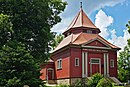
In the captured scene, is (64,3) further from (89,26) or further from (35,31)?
(89,26)

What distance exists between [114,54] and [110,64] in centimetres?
165

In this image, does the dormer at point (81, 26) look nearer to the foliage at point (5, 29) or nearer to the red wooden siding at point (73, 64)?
the red wooden siding at point (73, 64)

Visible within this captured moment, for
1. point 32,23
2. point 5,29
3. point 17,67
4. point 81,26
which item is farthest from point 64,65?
point 17,67

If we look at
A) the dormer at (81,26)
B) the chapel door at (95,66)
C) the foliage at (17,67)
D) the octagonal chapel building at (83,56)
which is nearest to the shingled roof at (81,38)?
the octagonal chapel building at (83,56)

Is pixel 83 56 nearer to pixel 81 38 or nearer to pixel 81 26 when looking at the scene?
pixel 81 38

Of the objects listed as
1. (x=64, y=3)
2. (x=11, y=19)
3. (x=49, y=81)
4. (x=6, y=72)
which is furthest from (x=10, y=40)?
(x=49, y=81)

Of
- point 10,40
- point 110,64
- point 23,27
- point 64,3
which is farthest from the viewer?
point 110,64

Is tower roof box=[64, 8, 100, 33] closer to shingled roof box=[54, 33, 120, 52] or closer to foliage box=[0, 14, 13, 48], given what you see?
shingled roof box=[54, 33, 120, 52]

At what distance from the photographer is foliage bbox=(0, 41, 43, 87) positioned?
896 inches

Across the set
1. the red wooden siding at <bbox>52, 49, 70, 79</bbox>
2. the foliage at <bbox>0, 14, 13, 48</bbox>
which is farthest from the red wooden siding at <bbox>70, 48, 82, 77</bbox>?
the foliage at <bbox>0, 14, 13, 48</bbox>

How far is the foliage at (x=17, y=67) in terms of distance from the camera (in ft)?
74.6

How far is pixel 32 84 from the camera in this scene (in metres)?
23.2

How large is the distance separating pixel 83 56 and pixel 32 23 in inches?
486

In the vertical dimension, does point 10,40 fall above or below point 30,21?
below
